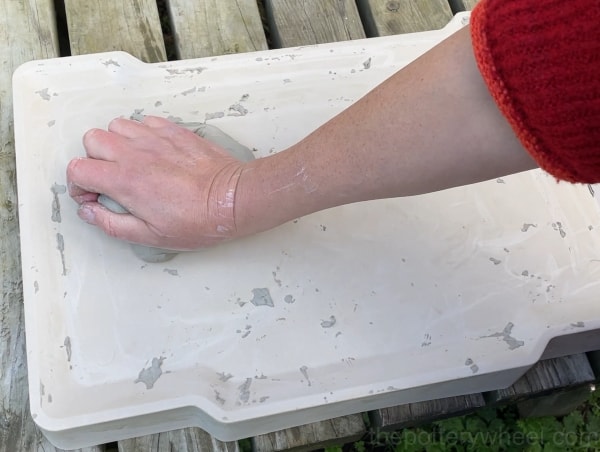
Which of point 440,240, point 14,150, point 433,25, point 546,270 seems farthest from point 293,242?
point 433,25

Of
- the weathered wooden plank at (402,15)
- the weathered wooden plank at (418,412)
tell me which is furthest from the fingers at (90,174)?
the weathered wooden plank at (402,15)

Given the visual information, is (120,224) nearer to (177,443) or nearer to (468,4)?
(177,443)

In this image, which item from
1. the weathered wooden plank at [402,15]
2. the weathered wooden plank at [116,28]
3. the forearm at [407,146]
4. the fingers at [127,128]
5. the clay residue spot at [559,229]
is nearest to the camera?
the forearm at [407,146]

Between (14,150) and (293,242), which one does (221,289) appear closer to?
(293,242)

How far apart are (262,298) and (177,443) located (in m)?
0.27

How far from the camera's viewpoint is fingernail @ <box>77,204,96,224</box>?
1000 millimetres

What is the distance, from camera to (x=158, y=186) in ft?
3.19

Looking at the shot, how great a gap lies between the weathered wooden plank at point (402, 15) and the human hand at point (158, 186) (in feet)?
1.85

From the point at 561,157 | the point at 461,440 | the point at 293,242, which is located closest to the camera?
the point at 561,157

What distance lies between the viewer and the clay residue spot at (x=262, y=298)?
1019 mm

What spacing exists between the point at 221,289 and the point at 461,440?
2.23 ft

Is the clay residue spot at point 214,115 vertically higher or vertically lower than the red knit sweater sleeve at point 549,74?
higher

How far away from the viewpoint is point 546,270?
3.63ft

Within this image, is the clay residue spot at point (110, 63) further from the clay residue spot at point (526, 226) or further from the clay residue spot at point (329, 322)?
the clay residue spot at point (526, 226)
